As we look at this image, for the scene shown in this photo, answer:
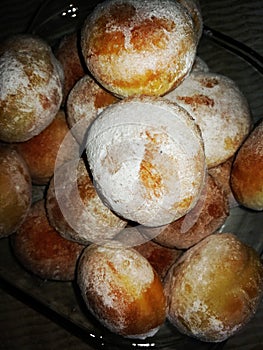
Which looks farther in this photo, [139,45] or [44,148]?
[44,148]

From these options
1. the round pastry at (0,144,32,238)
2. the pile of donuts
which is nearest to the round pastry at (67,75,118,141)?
the pile of donuts

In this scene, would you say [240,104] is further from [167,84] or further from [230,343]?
[230,343]

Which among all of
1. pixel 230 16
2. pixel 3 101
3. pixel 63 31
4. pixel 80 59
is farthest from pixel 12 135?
pixel 230 16

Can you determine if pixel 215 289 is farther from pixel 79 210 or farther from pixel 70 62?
pixel 70 62

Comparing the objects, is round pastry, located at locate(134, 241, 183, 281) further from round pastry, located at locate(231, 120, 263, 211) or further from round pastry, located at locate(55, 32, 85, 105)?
round pastry, located at locate(55, 32, 85, 105)

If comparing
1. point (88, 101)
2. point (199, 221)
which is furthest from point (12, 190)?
point (199, 221)

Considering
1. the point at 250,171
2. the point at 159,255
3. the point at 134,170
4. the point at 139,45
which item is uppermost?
the point at 139,45

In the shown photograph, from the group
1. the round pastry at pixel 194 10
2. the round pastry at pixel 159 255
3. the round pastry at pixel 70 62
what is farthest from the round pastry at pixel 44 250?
the round pastry at pixel 194 10
